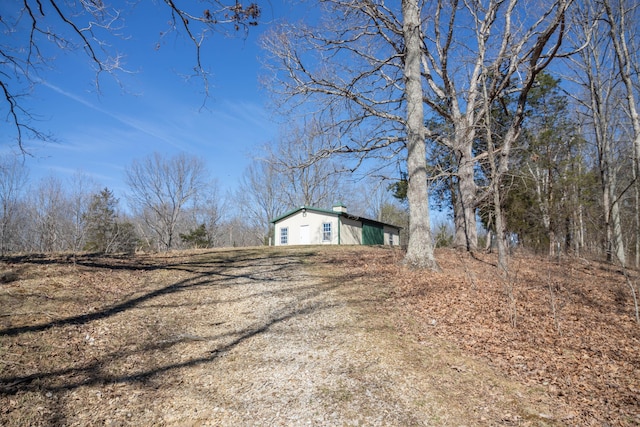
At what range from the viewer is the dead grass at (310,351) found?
Result: 358 centimetres

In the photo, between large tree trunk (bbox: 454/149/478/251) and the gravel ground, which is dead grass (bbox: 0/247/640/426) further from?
large tree trunk (bbox: 454/149/478/251)

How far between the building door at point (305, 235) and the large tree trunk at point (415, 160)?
14808 mm

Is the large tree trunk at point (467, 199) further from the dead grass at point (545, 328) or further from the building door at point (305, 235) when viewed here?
the building door at point (305, 235)

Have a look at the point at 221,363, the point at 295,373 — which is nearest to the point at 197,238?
the point at 221,363

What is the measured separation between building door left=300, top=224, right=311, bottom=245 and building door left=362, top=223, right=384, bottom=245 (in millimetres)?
4530

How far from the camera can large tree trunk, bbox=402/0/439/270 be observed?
9.02 metres

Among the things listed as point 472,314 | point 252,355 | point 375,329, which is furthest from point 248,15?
point 472,314

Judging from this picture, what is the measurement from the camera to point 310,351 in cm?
500

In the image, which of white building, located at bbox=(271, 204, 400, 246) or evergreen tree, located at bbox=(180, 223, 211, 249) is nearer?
white building, located at bbox=(271, 204, 400, 246)

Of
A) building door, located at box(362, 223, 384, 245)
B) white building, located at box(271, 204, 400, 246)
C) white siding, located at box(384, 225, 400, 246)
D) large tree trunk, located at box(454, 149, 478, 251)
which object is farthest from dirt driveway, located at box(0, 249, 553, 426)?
white siding, located at box(384, 225, 400, 246)

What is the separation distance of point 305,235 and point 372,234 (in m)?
6.34

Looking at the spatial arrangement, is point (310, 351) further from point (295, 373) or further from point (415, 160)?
point (415, 160)

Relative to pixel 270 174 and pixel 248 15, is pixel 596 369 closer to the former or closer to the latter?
pixel 248 15

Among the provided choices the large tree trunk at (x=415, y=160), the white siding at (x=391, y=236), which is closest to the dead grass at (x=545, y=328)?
the large tree trunk at (x=415, y=160)
